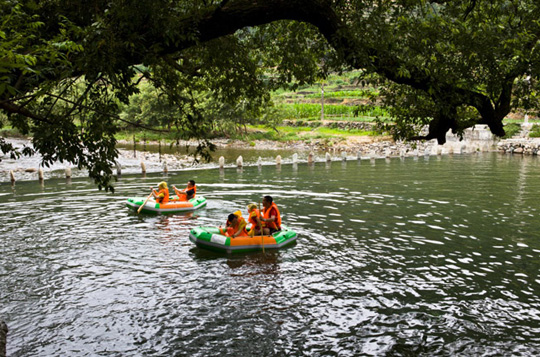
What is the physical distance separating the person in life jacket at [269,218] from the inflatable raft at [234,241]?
0.34 metres

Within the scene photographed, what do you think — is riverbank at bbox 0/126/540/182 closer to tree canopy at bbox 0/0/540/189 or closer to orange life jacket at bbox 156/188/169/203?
orange life jacket at bbox 156/188/169/203

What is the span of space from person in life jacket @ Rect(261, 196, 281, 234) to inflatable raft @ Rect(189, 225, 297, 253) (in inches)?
13.5

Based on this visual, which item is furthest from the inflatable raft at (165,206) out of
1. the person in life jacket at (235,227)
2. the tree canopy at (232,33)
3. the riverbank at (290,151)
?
the riverbank at (290,151)

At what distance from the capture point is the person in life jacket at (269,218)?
53.6ft

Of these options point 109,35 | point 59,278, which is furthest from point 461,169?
point 109,35

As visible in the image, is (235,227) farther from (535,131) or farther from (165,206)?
(535,131)

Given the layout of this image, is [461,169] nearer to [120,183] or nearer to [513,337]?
[120,183]

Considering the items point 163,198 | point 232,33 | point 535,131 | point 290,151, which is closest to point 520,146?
point 535,131

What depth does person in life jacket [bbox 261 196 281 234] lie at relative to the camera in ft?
53.6

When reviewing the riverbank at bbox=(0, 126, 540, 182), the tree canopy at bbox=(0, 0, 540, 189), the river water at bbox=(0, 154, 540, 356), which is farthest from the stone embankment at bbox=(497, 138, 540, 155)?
the tree canopy at bbox=(0, 0, 540, 189)

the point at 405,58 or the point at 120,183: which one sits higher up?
the point at 405,58

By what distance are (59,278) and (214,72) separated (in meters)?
7.30

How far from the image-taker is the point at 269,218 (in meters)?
16.5

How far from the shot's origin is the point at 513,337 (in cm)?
972
